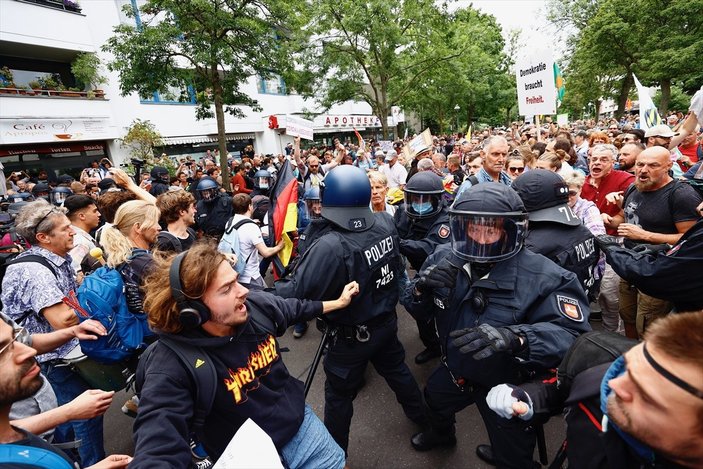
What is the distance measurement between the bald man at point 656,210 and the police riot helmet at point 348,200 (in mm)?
2459

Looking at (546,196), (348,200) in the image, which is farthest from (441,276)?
(546,196)

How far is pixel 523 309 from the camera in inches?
73.9

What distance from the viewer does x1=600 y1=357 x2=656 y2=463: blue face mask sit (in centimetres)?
98

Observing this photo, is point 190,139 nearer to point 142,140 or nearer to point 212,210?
point 142,140

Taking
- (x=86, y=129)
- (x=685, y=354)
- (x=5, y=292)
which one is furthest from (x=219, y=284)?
(x=86, y=129)

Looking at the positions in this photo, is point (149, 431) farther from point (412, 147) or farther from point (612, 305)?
point (412, 147)

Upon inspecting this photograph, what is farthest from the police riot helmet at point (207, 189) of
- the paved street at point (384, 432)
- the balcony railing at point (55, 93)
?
the balcony railing at point (55, 93)

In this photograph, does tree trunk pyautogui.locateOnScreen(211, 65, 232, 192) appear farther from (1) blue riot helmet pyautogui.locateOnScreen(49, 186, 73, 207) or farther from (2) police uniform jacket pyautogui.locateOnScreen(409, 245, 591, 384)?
(2) police uniform jacket pyautogui.locateOnScreen(409, 245, 591, 384)

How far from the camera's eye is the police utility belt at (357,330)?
2533 mm

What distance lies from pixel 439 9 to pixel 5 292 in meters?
17.0

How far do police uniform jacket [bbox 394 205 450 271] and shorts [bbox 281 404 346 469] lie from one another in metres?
1.90

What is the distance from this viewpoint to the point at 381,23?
1331cm

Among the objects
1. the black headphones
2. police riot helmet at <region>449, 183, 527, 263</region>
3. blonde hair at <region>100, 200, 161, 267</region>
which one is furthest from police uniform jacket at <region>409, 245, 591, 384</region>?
blonde hair at <region>100, 200, 161, 267</region>

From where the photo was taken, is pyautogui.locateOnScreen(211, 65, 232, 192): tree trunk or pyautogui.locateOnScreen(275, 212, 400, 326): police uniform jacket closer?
pyautogui.locateOnScreen(275, 212, 400, 326): police uniform jacket
